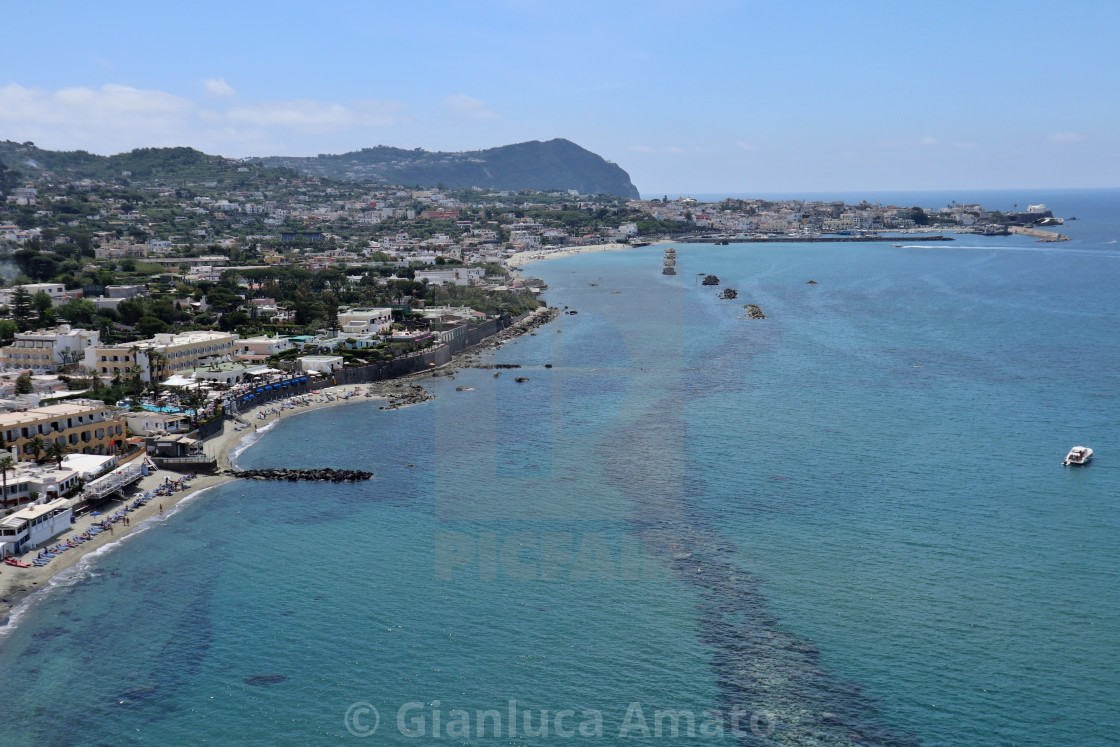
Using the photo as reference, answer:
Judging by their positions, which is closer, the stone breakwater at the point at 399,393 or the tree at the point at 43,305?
the stone breakwater at the point at 399,393

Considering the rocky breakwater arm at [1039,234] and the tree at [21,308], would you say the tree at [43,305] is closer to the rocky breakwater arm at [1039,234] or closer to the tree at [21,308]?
the tree at [21,308]

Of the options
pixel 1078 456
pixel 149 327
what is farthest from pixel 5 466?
pixel 1078 456

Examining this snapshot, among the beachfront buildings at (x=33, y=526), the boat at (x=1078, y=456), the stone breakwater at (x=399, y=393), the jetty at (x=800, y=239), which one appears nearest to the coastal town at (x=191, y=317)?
the beachfront buildings at (x=33, y=526)

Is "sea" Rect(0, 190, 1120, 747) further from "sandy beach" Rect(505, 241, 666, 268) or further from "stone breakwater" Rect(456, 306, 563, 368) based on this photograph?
"sandy beach" Rect(505, 241, 666, 268)

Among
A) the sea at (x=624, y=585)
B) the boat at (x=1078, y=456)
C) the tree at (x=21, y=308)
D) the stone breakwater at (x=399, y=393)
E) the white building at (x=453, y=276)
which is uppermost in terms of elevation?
the white building at (x=453, y=276)

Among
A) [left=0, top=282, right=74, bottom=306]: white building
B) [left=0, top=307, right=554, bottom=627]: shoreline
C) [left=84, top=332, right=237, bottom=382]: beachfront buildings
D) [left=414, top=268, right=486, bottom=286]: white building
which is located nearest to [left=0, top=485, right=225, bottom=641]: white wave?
[left=0, top=307, right=554, bottom=627]: shoreline

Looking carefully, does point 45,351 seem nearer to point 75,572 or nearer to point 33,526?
point 33,526

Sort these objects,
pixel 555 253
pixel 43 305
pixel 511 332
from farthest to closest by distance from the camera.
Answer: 1. pixel 555 253
2. pixel 511 332
3. pixel 43 305
